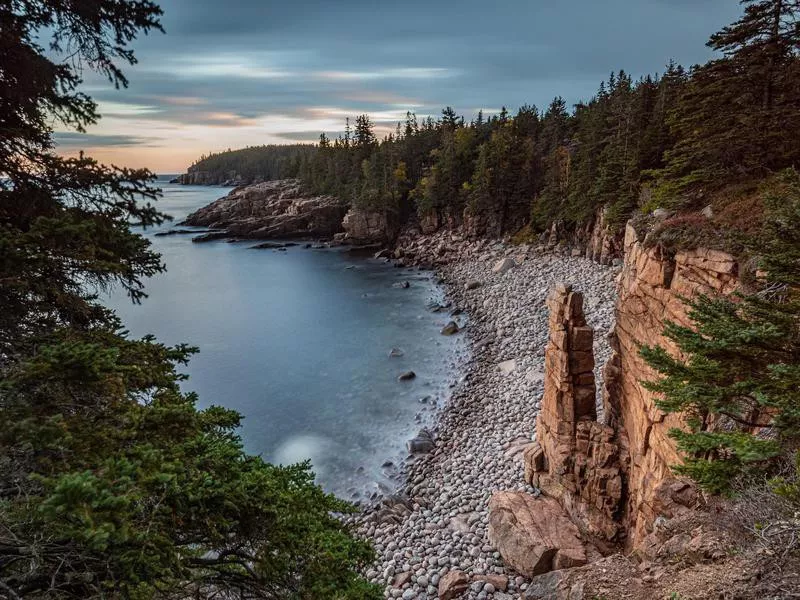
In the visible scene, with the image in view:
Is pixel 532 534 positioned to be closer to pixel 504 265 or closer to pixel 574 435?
pixel 574 435

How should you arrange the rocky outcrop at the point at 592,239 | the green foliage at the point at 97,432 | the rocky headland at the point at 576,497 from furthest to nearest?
the rocky outcrop at the point at 592,239
the rocky headland at the point at 576,497
the green foliage at the point at 97,432

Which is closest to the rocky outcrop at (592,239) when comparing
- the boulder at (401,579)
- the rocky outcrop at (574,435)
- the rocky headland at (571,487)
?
the rocky headland at (571,487)

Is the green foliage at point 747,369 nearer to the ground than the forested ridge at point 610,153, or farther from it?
Result: nearer to the ground

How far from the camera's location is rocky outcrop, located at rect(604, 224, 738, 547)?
8898 millimetres

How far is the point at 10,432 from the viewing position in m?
2.97

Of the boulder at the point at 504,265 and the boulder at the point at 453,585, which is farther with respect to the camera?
the boulder at the point at 504,265

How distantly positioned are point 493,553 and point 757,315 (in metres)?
8.81

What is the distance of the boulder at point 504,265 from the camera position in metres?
38.1

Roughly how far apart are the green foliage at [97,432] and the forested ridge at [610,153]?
11925 millimetres

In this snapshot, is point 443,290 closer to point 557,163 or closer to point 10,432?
point 557,163

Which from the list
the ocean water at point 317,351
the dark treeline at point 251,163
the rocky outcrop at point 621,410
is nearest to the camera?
the rocky outcrop at point 621,410

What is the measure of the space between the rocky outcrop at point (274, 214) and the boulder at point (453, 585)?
2290 inches

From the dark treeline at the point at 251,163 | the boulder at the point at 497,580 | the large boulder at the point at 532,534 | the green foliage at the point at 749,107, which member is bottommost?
the boulder at the point at 497,580

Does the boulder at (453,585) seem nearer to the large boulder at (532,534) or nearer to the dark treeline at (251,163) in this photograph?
the large boulder at (532,534)
